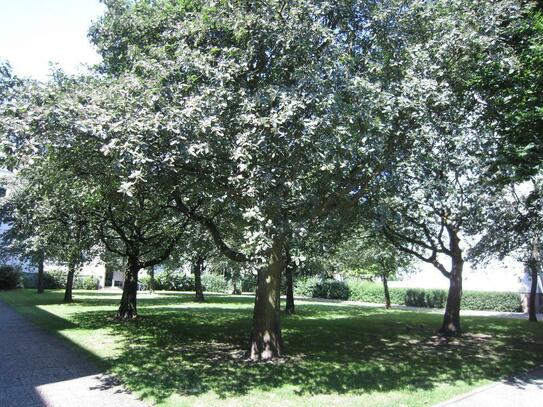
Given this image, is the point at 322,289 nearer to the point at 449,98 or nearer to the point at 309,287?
the point at 309,287

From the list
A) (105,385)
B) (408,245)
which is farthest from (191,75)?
(408,245)

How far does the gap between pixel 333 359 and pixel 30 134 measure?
7583mm

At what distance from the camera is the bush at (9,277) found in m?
36.7

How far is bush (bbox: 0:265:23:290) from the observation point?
120 feet

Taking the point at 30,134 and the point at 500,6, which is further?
the point at 500,6

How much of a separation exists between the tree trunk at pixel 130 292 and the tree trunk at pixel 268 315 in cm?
822

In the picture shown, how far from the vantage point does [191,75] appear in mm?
7730

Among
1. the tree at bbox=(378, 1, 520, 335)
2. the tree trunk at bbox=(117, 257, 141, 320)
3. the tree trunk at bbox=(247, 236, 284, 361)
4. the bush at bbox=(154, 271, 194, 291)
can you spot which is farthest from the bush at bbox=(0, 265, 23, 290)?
the tree at bbox=(378, 1, 520, 335)

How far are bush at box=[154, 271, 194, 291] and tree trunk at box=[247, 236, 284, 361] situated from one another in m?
34.4

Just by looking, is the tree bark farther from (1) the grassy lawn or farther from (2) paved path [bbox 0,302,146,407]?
(2) paved path [bbox 0,302,146,407]

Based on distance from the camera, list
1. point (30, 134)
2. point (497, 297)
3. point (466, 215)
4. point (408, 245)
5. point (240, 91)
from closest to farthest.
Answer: point (30, 134) → point (240, 91) → point (466, 215) → point (408, 245) → point (497, 297)

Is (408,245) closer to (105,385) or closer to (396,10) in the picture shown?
(396,10)

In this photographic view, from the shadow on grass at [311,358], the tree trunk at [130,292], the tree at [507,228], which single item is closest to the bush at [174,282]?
the tree trunk at [130,292]

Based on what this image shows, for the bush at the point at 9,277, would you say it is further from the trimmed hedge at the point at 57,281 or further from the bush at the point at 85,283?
the bush at the point at 85,283
